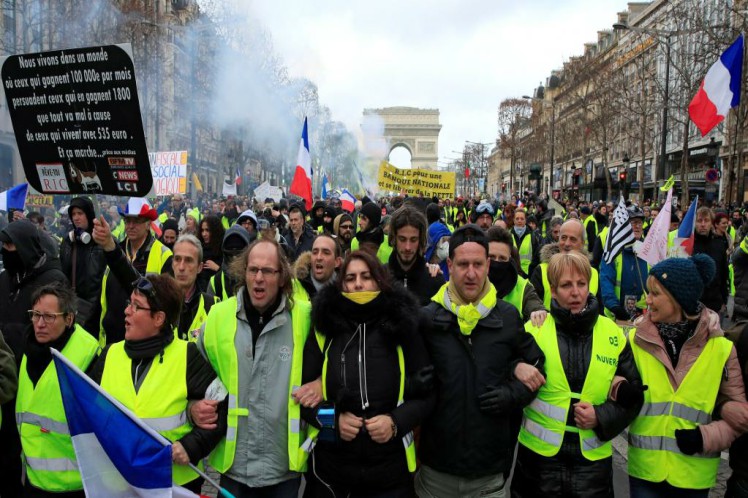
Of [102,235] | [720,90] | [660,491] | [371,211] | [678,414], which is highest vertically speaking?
[720,90]

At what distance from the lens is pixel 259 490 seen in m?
3.13

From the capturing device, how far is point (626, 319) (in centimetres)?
577

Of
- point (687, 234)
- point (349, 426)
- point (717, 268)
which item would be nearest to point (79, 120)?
point (349, 426)

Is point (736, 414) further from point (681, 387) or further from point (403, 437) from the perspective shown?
point (403, 437)

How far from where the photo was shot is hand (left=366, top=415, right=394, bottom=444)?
2910 millimetres

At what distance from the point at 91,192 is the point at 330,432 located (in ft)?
7.69

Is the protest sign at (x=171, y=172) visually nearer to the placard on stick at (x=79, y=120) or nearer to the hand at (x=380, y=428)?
the placard on stick at (x=79, y=120)

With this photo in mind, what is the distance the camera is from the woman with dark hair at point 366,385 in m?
2.96

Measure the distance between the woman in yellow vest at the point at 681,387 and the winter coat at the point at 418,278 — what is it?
5.40ft

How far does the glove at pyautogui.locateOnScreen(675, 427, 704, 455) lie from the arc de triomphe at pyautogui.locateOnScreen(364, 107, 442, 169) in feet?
308

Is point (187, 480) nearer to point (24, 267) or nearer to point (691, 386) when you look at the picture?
point (24, 267)

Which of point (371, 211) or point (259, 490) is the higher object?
point (371, 211)

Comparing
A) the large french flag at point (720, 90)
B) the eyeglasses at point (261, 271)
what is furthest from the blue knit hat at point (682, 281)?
the large french flag at point (720, 90)

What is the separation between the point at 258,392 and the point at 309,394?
0.27 metres
